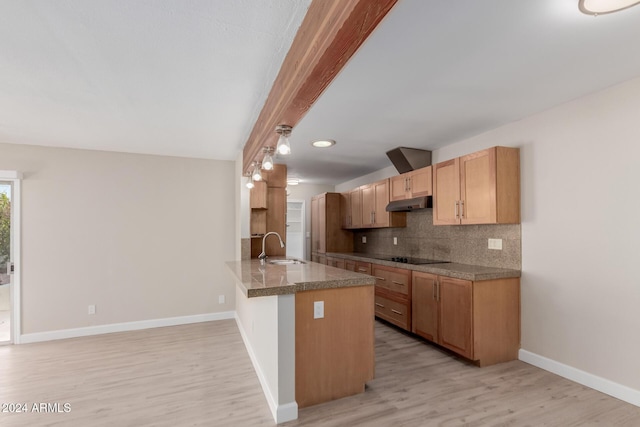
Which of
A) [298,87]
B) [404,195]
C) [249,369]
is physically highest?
[298,87]

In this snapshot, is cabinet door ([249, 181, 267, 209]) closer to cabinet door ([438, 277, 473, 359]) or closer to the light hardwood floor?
the light hardwood floor

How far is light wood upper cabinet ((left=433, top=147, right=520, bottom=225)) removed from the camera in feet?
9.86

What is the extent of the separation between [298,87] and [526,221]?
8.66ft

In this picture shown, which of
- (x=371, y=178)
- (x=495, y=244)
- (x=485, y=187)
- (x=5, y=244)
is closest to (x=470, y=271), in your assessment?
(x=495, y=244)

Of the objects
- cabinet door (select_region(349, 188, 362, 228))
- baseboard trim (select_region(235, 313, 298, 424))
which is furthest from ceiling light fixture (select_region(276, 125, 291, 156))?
cabinet door (select_region(349, 188, 362, 228))

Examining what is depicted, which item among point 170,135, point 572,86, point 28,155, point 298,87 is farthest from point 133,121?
point 572,86

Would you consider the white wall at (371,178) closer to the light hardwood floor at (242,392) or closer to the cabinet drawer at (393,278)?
the cabinet drawer at (393,278)

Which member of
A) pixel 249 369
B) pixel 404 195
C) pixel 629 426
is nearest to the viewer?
pixel 629 426

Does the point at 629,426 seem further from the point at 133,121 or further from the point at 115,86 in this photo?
the point at 133,121

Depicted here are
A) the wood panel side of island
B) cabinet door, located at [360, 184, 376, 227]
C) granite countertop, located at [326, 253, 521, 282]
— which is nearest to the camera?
the wood panel side of island

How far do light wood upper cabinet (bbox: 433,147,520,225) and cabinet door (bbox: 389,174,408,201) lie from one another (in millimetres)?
757

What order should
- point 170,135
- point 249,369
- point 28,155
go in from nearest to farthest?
point 249,369 < point 170,135 < point 28,155

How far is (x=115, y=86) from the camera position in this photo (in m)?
2.35

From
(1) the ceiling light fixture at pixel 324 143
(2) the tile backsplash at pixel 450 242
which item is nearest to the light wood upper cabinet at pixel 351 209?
(2) the tile backsplash at pixel 450 242
